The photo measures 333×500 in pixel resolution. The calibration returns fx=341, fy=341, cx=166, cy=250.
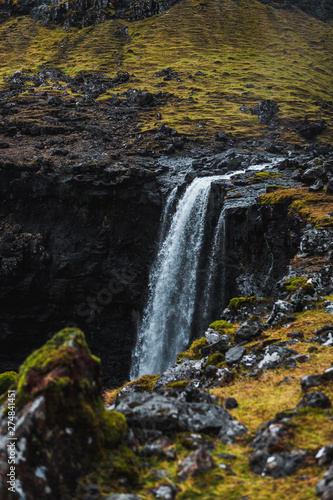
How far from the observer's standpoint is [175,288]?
32.2 meters

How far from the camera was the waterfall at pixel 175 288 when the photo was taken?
3108 cm

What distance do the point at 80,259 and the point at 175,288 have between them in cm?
1203

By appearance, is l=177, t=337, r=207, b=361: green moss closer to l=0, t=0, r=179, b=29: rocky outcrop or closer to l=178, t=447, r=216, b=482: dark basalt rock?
l=178, t=447, r=216, b=482: dark basalt rock

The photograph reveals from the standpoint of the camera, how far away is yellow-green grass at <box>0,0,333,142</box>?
6388 cm

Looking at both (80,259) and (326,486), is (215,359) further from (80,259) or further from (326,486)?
(80,259)

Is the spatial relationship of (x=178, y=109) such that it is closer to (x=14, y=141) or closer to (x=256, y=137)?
(x=256, y=137)

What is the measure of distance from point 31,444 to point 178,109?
6495 centimetres

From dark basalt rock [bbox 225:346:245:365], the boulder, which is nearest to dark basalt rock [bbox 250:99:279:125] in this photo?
the boulder

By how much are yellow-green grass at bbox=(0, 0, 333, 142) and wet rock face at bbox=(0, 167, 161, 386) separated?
69.5 ft

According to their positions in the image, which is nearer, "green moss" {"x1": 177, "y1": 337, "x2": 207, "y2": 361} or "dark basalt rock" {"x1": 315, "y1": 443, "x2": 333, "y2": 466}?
"dark basalt rock" {"x1": 315, "y1": 443, "x2": 333, "y2": 466}

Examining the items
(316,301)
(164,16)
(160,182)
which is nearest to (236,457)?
(316,301)

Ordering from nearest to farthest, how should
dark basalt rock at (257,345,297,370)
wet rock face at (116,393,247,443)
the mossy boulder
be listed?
the mossy boulder < wet rock face at (116,393,247,443) < dark basalt rock at (257,345,297,370)

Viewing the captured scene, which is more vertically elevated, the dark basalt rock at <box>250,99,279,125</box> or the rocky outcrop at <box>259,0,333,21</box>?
the rocky outcrop at <box>259,0,333,21</box>

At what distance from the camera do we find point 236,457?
6.60 meters
